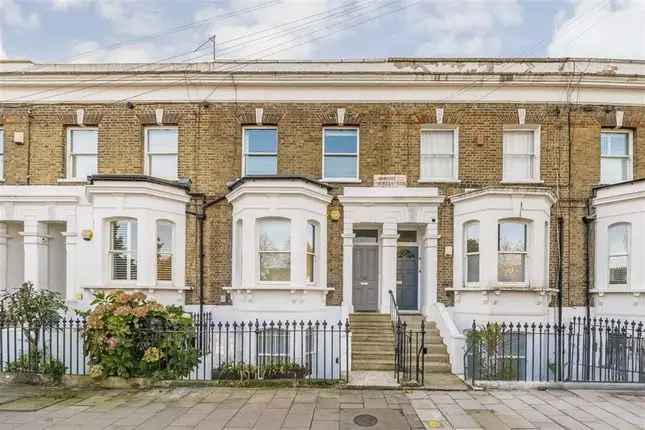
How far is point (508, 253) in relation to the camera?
1169cm

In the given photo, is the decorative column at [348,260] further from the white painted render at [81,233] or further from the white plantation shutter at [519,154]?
the white plantation shutter at [519,154]

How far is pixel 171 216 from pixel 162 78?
4220 mm

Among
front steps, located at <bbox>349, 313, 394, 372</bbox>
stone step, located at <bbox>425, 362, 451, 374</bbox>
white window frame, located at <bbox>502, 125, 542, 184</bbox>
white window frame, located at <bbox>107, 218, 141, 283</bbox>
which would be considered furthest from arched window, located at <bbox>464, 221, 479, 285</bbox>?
white window frame, located at <bbox>107, 218, 141, 283</bbox>

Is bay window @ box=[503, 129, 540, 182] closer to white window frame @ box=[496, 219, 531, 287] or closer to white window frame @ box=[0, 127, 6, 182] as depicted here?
→ white window frame @ box=[496, 219, 531, 287]

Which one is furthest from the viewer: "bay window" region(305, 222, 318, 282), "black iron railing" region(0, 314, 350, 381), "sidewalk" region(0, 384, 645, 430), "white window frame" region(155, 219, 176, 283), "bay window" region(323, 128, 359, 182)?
"bay window" region(323, 128, 359, 182)

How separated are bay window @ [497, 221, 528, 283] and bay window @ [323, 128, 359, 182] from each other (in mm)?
4436

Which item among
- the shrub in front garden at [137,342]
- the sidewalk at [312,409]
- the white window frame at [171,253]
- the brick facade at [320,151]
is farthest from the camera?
the brick facade at [320,151]

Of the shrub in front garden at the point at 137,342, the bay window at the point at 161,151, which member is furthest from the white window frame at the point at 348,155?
the shrub in front garden at the point at 137,342

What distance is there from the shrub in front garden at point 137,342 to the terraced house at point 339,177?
255cm

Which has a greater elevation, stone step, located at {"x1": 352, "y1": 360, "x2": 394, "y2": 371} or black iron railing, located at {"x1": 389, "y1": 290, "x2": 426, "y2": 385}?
black iron railing, located at {"x1": 389, "y1": 290, "x2": 426, "y2": 385}

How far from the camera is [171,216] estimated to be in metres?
12.2

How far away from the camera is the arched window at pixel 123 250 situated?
38.8ft

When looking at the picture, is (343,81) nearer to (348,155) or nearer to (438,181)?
(348,155)

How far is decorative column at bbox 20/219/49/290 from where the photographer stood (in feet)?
40.1
